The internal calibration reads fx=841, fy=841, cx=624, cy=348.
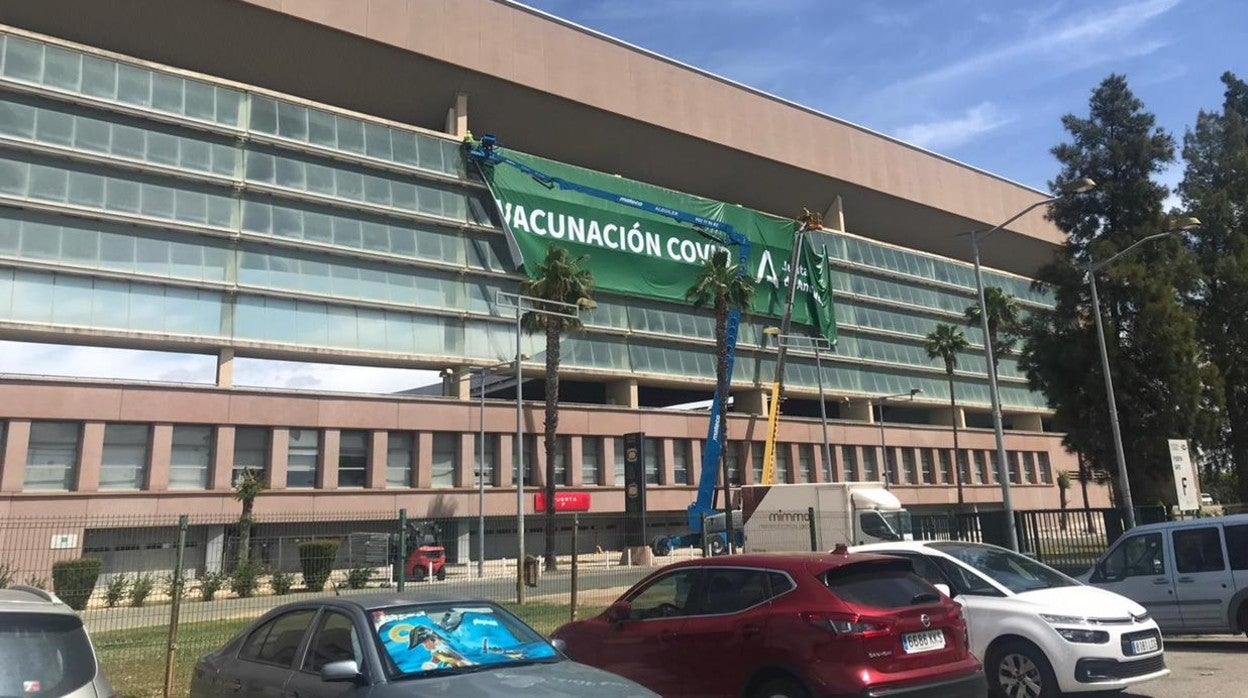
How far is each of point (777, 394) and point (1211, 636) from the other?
136ft

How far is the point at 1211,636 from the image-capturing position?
1338 centimetres

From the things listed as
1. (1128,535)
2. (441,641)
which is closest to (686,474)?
(1128,535)

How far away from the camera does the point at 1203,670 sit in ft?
33.9

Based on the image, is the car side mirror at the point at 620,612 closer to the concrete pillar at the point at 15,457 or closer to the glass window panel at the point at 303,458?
the concrete pillar at the point at 15,457

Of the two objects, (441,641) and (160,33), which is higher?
(160,33)

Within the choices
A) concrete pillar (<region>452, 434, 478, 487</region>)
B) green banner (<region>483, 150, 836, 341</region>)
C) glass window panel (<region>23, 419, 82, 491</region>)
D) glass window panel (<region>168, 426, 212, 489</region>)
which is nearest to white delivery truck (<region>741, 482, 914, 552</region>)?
concrete pillar (<region>452, 434, 478, 487</region>)

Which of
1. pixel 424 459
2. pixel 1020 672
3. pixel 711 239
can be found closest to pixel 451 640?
pixel 1020 672

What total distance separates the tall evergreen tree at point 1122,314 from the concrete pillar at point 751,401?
30269 mm

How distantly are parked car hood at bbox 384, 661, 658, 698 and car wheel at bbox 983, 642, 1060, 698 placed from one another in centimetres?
515

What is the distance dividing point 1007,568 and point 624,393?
46.6 metres

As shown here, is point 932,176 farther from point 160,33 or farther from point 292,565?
point 292,565

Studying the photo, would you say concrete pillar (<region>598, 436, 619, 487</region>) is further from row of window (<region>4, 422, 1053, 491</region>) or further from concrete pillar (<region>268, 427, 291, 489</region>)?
concrete pillar (<region>268, 427, 291, 489</region>)

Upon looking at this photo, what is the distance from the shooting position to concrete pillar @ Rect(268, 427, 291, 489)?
1603 inches

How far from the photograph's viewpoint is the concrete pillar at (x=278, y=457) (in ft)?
134
